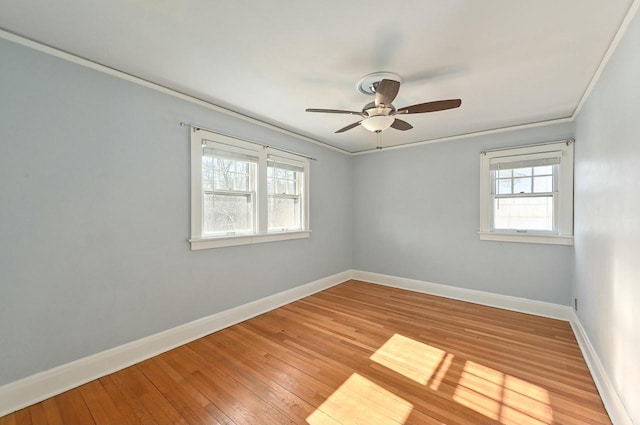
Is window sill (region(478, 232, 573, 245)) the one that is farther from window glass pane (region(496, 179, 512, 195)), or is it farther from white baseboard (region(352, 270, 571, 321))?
white baseboard (region(352, 270, 571, 321))

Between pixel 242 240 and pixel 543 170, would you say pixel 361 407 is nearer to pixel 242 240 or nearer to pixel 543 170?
pixel 242 240

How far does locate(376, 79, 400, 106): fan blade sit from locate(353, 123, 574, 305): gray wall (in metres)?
2.46

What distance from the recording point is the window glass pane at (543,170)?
341 cm

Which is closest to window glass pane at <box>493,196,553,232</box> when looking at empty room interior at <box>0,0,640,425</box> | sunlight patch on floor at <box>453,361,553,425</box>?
empty room interior at <box>0,0,640,425</box>

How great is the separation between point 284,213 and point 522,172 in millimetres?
3419

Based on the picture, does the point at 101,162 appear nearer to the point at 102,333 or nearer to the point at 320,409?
the point at 102,333

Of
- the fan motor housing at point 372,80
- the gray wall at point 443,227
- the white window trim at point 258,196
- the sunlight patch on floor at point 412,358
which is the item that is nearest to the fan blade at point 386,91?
the fan motor housing at point 372,80

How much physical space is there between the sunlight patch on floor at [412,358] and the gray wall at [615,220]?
3.66 ft

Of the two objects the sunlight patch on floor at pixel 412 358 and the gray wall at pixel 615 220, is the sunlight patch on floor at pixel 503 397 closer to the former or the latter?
the sunlight patch on floor at pixel 412 358

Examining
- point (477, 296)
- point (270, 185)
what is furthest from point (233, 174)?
point (477, 296)

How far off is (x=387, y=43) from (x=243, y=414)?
2.75 m

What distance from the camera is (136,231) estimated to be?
93.4 inches

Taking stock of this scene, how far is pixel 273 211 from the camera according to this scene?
3783 mm

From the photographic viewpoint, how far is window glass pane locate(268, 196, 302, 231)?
3.76 metres
